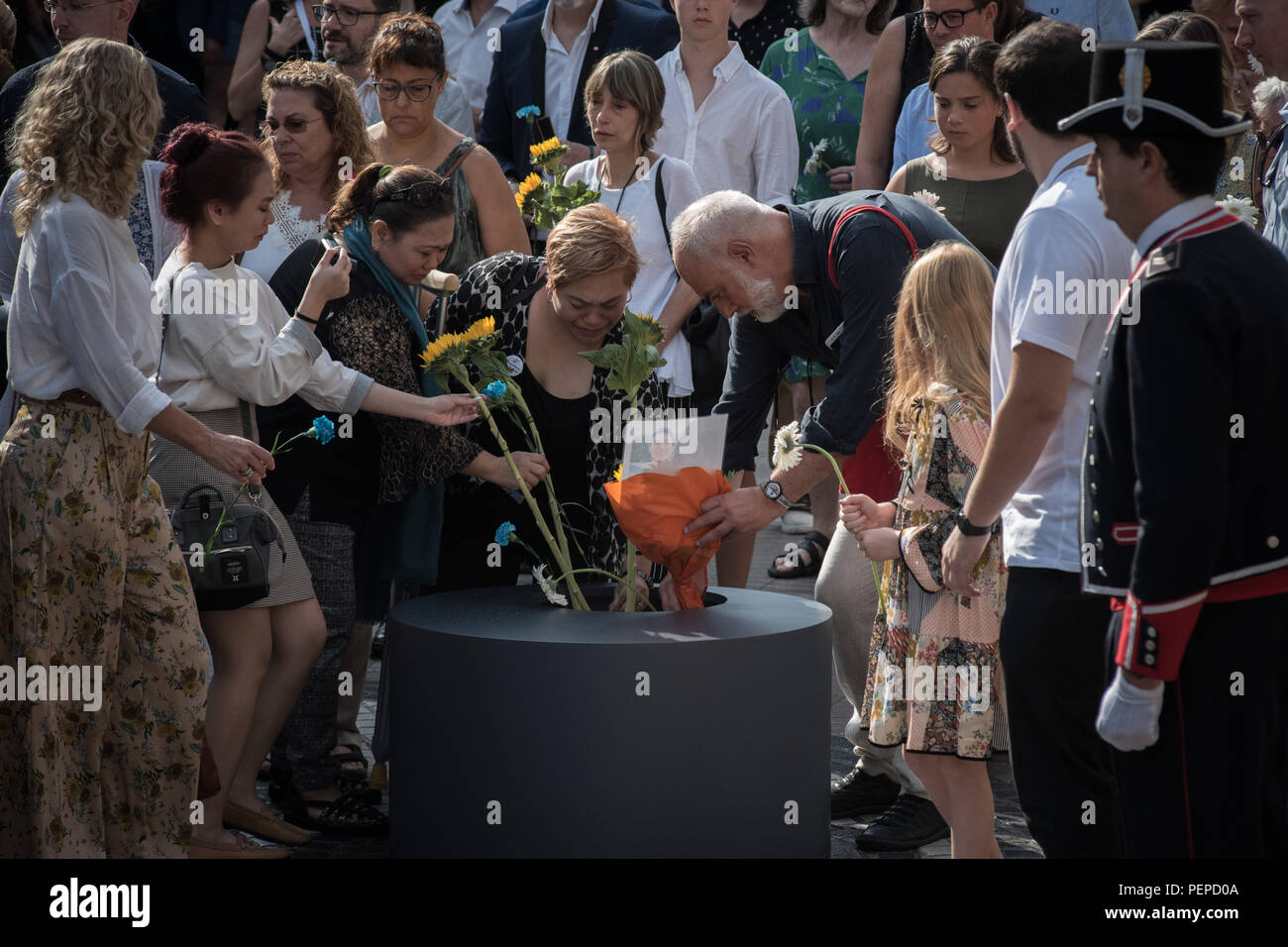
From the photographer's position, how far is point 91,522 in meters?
3.18

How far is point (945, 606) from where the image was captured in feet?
10.9

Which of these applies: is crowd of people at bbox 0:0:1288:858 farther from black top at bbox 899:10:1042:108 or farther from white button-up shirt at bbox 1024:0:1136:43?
white button-up shirt at bbox 1024:0:1136:43

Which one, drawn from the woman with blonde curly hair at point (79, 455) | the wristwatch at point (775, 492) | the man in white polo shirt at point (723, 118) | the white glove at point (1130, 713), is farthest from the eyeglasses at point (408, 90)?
the white glove at point (1130, 713)

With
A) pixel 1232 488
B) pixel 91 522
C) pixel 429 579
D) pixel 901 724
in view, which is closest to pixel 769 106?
pixel 429 579

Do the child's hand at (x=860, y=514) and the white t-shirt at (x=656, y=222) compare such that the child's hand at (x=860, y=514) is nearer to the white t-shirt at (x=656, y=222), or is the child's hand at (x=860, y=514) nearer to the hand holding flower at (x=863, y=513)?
the hand holding flower at (x=863, y=513)

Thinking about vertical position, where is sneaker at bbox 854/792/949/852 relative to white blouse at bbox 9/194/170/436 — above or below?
below

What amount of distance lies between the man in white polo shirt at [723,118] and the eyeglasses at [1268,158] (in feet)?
5.23

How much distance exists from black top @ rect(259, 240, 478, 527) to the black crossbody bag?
35 cm

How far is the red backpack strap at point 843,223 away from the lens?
12.3 feet

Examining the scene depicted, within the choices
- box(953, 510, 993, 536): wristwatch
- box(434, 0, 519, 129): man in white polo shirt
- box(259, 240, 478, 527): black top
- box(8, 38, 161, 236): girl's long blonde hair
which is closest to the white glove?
box(953, 510, 993, 536): wristwatch

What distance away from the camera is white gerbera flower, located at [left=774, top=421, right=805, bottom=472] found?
3.43m

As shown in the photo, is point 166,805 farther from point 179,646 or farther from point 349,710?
point 349,710

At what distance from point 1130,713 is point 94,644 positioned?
83.1 inches
